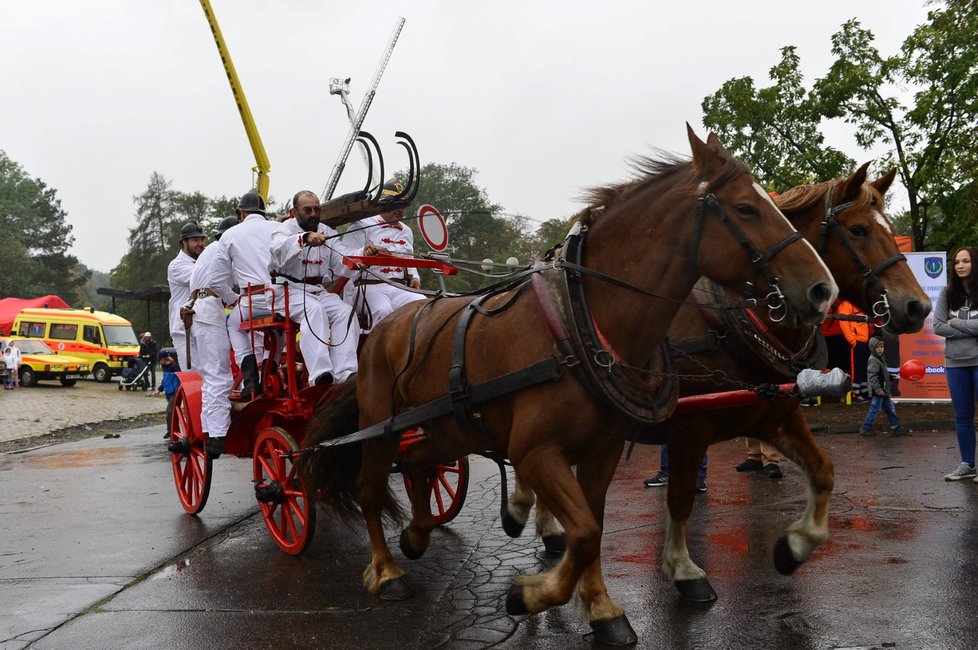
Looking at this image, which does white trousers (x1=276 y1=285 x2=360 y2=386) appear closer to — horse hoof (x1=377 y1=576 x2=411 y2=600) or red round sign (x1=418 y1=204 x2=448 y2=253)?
red round sign (x1=418 y1=204 x2=448 y2=253)

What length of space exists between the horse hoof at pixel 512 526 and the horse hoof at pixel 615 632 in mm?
2208

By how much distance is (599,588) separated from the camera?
4.17 metres

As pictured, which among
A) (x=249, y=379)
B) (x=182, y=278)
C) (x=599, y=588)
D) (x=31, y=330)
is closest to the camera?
(x=599, y=588)

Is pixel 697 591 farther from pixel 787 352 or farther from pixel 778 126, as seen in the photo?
pixel 778 126

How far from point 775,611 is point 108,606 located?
11.6 feet

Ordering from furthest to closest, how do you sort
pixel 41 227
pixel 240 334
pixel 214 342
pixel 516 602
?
1. pixel 41 227
2. pixel 214 342
3. pixel 240 334
4. pixel 516 602

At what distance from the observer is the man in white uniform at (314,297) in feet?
20.7

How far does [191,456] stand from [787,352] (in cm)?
490

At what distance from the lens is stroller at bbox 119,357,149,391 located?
1170 inches

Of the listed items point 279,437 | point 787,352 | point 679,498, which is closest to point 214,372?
point 279,437

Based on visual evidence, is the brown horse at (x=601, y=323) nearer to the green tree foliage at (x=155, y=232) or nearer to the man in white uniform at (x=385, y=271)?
the man in white uniform at (x=385, y=271)

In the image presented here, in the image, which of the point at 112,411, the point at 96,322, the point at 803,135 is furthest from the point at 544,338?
the point at 96,322

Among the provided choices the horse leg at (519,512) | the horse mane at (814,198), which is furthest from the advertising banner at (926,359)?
the horse leg at (519,512)

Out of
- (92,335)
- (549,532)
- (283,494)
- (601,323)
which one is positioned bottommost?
(549,532)
